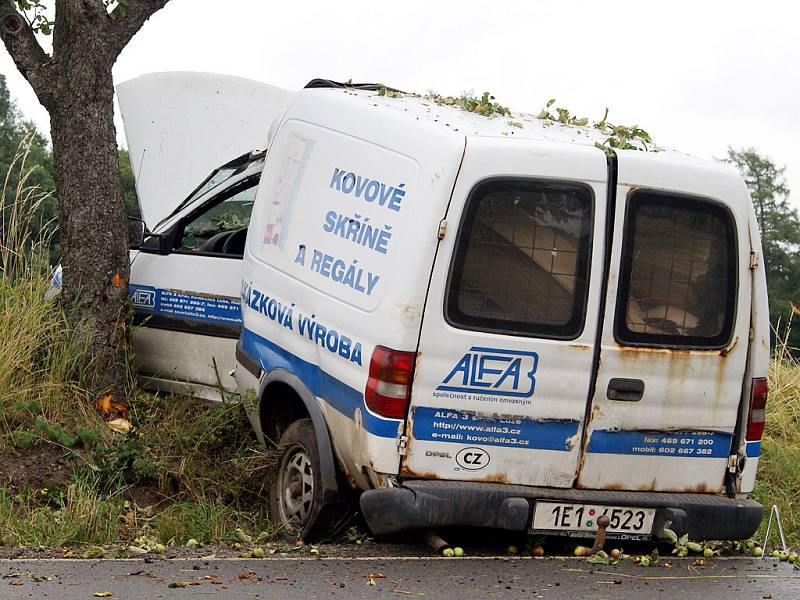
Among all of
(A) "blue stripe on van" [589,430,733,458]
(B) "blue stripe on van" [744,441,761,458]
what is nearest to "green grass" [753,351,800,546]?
(B) "blue stripe on van" [744,441,761,458]

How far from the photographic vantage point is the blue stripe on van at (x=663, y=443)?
5.98 meters

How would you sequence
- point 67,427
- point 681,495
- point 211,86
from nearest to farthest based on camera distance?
point 681,495
point 67,427
point 211,86

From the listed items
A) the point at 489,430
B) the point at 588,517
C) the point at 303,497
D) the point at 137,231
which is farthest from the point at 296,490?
the point at 137,231

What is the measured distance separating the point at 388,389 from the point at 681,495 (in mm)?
1569

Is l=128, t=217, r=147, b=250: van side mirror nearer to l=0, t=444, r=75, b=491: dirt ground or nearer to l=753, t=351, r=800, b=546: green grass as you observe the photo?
l=0, t=444, r=75, b=491: dirt ground

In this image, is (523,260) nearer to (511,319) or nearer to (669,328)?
(511,319)

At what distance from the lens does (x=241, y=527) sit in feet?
22.6

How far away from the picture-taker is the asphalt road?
5.35m

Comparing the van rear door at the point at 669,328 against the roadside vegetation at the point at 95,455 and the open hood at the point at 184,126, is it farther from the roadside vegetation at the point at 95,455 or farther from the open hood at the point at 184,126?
the open hood at the point at 184,126

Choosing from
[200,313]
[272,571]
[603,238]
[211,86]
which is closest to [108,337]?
[200,313]

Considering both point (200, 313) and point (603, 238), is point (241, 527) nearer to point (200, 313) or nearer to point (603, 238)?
point (200, 313)

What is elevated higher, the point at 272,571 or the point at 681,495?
the point at 681,495

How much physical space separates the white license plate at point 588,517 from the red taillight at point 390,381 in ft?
2.66

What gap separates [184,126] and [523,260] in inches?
164
